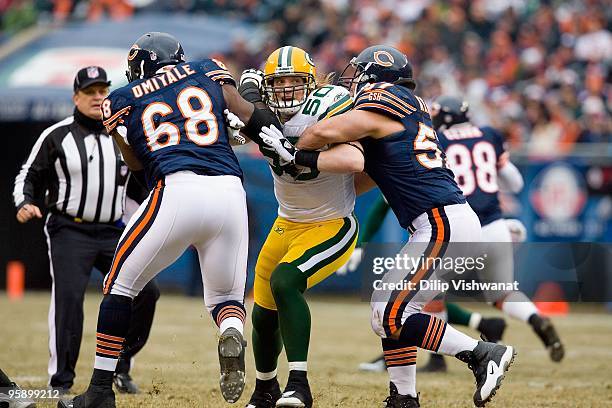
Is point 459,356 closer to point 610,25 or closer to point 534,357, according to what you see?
point 534,357

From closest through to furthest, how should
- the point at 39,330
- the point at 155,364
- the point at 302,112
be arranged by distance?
1. the point at 302,112
2. the point at 155,364
3. the point at 39,330

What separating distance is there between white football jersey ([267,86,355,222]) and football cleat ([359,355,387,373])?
→ 213cm

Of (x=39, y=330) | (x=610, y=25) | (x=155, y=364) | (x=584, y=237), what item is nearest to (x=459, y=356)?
(x=155, y=364)

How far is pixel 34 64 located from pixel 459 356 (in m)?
11.3

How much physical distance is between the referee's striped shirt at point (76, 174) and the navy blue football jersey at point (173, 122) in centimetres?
132

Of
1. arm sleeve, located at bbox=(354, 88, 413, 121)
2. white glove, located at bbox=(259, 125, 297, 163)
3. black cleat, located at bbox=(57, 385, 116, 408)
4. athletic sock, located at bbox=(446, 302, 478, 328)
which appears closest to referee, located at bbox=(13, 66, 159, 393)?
black cleat, located at bbox=(57, 385, 116, 408)

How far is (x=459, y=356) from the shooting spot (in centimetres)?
522

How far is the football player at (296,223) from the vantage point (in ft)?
17.0

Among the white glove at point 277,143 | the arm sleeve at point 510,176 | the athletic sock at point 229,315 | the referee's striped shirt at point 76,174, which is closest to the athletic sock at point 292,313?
the athletic sock at point 229,315

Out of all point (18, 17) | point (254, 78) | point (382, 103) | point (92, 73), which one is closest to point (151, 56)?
point (254, 78)

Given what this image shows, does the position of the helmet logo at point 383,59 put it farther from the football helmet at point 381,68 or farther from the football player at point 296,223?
the football player at point 296,223

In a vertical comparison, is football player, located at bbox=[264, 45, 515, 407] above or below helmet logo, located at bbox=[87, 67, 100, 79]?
below

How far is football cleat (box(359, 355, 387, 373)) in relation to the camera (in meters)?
7.40

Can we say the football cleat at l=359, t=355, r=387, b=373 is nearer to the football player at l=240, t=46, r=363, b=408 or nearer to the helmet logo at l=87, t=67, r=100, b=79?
the football player at l=240, t=46, r=363, b=408
